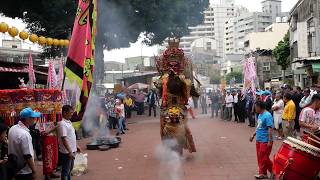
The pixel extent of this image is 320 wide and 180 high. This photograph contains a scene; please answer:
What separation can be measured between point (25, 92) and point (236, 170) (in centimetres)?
463

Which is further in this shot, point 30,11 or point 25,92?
point 30,11

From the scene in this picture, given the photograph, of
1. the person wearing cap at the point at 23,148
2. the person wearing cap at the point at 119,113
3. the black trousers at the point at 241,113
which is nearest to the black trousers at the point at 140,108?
the black trousers at the point at 241,113

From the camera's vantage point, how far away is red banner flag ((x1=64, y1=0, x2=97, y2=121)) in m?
8.15

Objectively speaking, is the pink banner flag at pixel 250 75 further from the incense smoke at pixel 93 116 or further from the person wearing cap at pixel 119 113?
the incense smoke at pixel 93 116

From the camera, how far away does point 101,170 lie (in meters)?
9.66

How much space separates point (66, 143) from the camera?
266 inches

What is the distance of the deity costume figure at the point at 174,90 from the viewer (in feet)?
27.3

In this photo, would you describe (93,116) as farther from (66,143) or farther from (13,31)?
(66,143)

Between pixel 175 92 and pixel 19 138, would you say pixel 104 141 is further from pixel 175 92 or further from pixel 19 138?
pixel 19 138

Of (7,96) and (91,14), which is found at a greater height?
A: (91,14)

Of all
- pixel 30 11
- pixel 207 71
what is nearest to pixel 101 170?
pixel 30 11

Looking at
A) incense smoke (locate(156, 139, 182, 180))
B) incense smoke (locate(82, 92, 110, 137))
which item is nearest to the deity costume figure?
incense smoke (locate(156, 139, 182, 180))

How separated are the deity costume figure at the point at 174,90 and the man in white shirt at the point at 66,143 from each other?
208cm

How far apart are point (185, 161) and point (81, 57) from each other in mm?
3725
